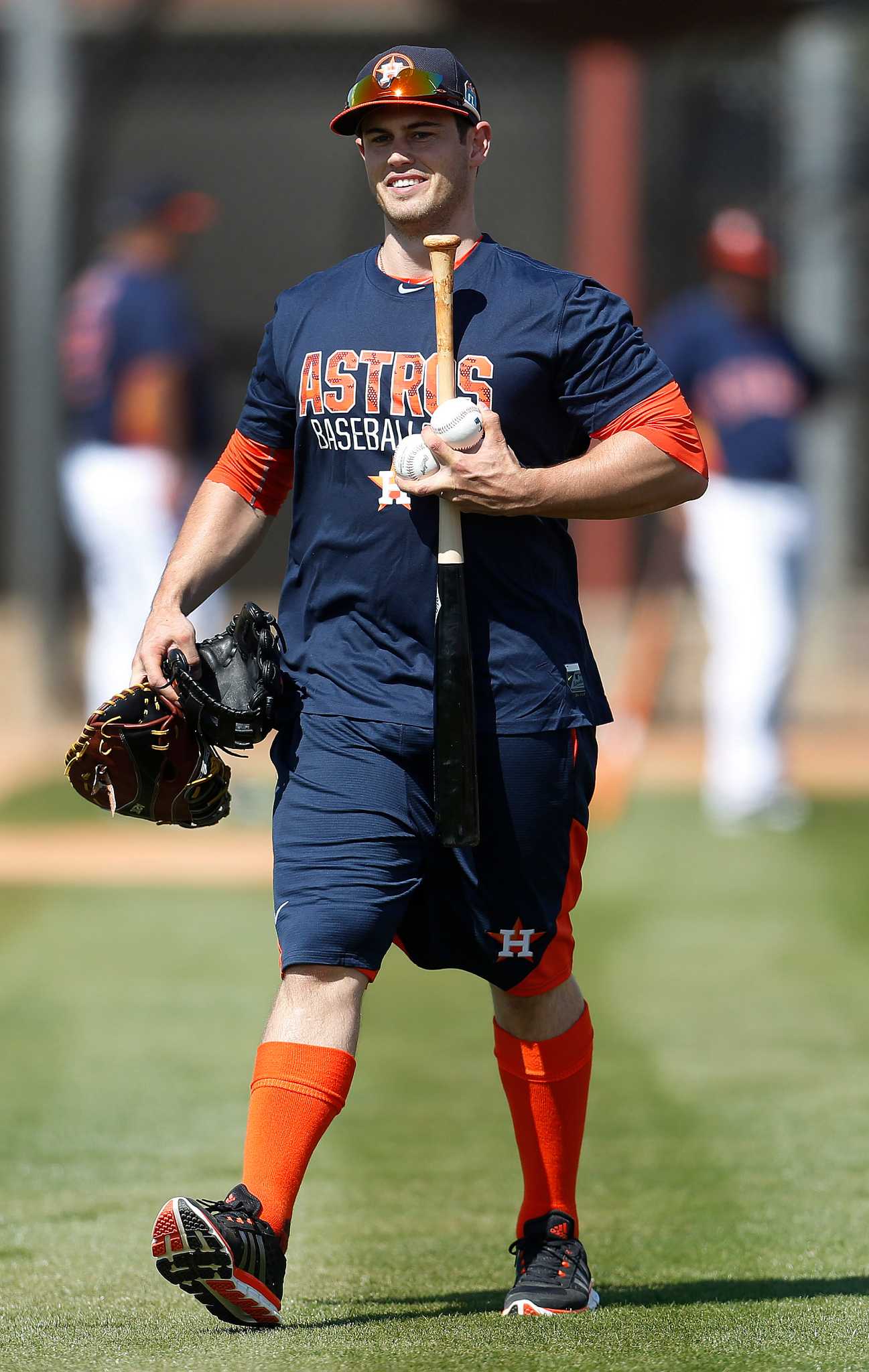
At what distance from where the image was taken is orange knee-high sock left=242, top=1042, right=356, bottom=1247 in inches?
129

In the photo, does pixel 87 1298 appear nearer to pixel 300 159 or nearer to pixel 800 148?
pixel 800 148

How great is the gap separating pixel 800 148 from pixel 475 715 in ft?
34.9

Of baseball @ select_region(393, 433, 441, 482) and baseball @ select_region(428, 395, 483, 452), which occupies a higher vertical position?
baseball @ select_region(428, 395, 483, 452)

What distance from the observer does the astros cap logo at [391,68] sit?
349 centimetres

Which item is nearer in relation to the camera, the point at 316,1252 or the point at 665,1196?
the point at 316,1252

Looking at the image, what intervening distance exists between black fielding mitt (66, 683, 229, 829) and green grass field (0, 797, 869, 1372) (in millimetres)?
855

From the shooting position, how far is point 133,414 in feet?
31.5

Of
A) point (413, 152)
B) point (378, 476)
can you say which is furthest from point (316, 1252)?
point (413, 152)

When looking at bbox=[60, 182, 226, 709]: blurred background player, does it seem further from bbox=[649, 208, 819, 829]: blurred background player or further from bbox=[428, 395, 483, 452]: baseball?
bbox=[428, 395, 483, 452]: baseball

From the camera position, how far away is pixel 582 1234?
411 centimetres

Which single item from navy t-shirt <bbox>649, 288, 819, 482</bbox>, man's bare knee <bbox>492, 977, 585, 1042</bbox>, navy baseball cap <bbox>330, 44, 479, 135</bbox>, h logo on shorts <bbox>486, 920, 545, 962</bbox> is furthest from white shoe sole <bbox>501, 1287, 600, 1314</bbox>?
navy t-shirt <bbox>649, 288, 819, 482</bbox>

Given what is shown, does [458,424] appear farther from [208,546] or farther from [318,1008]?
[318,1008]

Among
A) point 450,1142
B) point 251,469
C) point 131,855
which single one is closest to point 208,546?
point 251,469

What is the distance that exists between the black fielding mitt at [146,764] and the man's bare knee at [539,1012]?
2.03ft
